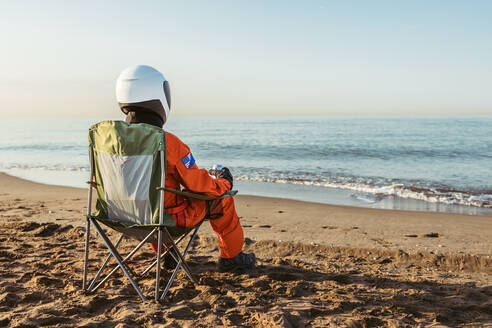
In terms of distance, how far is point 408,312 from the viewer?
2.68 m

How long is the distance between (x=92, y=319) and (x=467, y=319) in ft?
8.34

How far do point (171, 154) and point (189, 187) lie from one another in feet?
0.98

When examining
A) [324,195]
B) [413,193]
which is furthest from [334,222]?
[413,193]

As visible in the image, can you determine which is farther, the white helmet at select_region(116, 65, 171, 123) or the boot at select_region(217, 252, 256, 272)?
the boot at select_region(217, 252, 256, 272)

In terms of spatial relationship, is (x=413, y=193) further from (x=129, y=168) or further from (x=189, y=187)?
(x=129, y=168)

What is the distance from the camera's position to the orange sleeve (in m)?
2.65

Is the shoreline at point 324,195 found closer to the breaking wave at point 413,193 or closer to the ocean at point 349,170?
the ocean at point 349,170

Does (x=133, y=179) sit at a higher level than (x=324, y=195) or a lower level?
higher

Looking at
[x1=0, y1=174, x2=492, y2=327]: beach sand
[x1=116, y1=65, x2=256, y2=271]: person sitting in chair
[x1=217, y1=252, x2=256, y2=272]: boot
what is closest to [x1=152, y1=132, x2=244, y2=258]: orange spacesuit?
[x1=116, y1=65, x2=256, y2=271]: person sitting in chair

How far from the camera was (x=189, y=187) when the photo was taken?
2.75 metres

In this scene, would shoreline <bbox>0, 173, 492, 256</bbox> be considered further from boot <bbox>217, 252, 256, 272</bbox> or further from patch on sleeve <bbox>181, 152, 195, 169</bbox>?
patch on sleeve <bbox>181, 152, 195, 169</bbox>

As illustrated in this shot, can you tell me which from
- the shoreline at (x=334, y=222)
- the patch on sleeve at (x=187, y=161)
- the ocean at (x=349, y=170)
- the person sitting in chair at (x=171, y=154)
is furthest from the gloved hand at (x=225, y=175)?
the ocean at (x=349, y=170)

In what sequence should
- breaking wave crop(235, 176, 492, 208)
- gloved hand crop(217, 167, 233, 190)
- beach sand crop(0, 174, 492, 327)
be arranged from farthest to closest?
breaking wave crop(235, 176, 492, 208), gloved hand crop(217, 167, 233, 190), beach sand crop(0, 174, 492, 327)

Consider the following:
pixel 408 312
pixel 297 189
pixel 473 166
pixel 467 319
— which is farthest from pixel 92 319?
pixel 473 166
